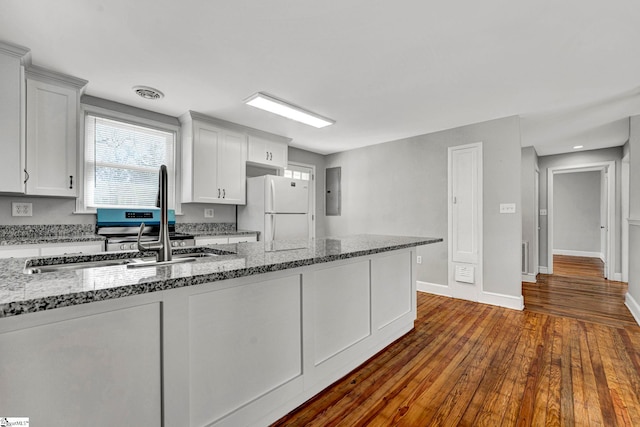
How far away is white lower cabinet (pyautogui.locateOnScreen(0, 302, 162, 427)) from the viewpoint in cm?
84

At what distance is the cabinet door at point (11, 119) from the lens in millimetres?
2219

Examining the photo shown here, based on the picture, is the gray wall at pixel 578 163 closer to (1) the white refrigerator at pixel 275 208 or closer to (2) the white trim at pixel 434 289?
(2) the white trim at pixel 434 289

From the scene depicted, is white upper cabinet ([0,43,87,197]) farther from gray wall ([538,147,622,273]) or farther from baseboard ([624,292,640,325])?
gray wall ([538,147,622,273])

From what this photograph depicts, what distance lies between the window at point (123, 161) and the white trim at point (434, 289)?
367cm

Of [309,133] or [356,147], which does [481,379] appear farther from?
[356,147]

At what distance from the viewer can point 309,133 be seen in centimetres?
440

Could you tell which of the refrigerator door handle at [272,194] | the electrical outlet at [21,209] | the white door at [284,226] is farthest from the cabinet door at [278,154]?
the electrical outlet at [21,209]

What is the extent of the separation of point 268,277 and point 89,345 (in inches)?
29.2

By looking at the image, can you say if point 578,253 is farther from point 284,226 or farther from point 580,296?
point 284,226

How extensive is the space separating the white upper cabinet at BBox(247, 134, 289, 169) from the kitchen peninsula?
8.60 ft

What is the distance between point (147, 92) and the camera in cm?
294

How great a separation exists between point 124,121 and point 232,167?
130cm

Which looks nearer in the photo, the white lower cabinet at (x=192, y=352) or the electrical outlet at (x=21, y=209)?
the white lower cabinet at (x=192, y=352)

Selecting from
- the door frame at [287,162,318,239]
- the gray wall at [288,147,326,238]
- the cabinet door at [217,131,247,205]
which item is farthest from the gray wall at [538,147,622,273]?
the cabinet door at [217,131,247,205]
